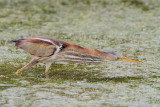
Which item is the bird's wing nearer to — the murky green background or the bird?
the bird

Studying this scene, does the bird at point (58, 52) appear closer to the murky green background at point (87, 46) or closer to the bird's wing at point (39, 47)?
the bird's wing at point (39, 47)

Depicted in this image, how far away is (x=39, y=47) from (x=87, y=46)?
2230mm

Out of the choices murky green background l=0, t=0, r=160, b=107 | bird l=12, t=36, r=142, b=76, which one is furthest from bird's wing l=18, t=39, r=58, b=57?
murky green background l=0, t=0, r=160, b=107

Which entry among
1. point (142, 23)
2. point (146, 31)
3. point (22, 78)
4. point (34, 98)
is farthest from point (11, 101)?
point (142, 23)

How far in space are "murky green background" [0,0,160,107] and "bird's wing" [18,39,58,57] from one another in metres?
0.37

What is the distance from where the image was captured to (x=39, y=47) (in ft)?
21.3

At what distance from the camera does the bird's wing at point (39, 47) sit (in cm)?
642

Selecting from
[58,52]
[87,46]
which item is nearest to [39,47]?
[58,52]

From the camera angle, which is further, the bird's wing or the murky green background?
the bird's wing

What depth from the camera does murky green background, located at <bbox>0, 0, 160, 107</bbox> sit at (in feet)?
17.6

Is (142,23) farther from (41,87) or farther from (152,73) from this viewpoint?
(41,87)

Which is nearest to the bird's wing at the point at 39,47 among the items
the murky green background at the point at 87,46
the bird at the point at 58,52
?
the bird at the point at 58,52

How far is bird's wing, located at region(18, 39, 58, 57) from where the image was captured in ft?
→ 21.1

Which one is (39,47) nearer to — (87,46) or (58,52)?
(58,52)
